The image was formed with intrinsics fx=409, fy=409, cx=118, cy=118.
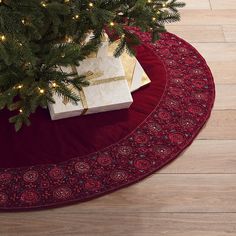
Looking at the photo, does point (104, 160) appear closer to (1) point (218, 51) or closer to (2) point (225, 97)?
(2) point (225, 97)

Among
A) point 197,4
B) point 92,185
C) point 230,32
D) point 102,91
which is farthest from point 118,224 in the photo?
point 197,4

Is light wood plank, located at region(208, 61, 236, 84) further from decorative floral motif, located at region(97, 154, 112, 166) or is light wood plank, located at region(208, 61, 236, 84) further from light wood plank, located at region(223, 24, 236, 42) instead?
decorative floral motif, located at region(97, 154, 112, 166)

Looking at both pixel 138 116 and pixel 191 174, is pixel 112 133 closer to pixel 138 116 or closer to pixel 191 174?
pixel 138 116

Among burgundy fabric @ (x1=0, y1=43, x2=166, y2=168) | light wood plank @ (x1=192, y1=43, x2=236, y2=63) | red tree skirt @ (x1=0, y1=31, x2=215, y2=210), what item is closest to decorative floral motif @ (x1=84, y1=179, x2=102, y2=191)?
red tree skirt @ (x1=0, y1=31, x2=215, y2=210)

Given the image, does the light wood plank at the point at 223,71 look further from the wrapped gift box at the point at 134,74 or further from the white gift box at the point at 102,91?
the white gift box at the point at 102,91

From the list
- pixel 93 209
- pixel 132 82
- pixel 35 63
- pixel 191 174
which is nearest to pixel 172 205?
pixel 191 174

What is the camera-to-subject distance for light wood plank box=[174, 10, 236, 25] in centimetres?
206

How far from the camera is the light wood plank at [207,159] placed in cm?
151

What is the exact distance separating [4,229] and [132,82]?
2.50 ft

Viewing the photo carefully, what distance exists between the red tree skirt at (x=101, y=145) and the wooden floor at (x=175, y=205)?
36 mm

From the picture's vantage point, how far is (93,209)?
1.39 m

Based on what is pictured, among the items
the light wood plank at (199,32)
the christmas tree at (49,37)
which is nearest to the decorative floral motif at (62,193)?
the christmas tree at (49,37)

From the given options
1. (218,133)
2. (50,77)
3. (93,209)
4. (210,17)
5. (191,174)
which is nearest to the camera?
(50,77)

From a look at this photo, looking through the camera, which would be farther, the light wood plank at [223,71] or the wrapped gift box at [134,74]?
the light wood plank at [223,71]
